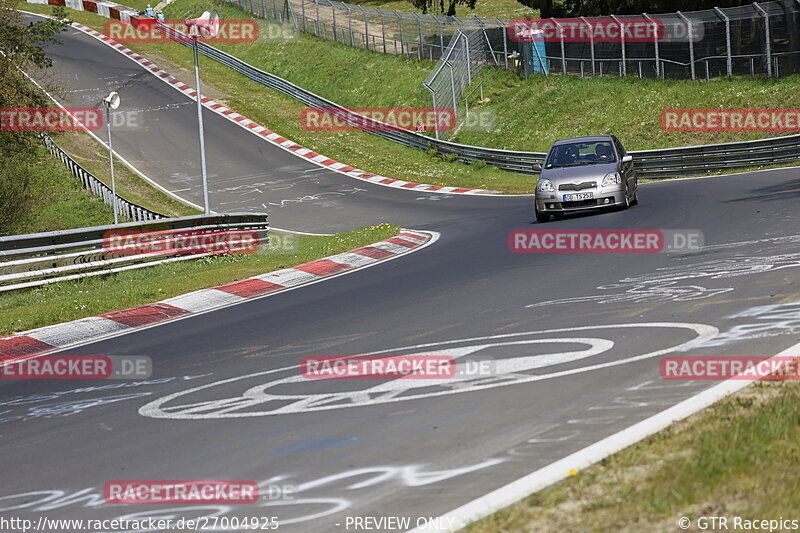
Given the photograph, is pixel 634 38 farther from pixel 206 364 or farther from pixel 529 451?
pixel 529 451

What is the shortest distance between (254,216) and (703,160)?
14.1 m

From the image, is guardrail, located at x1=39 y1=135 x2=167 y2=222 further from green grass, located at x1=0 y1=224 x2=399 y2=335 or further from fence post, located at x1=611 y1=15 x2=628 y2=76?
fence post, located at x1=611 y1=15 x2=628 y2=76

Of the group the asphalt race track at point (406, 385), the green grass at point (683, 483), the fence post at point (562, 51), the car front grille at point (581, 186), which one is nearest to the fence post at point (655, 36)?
the fence post at point (562, 51)

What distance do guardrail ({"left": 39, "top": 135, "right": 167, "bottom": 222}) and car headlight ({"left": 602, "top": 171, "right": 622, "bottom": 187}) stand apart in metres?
12.5

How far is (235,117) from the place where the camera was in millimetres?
45250

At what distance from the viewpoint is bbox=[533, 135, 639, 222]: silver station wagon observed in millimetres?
17641

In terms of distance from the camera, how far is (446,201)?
2758 centimetres

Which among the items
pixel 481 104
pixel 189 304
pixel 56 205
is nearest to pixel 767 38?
pixel 481 104

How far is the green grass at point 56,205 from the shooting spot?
31016 millimetres

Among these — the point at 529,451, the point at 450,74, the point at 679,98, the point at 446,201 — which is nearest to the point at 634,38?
the point at 679,98

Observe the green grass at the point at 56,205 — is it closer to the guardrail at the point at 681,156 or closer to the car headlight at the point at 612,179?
the guardrail at the point at 681,156

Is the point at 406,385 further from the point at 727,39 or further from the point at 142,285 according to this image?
the point at 727,39

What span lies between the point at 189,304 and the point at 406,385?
688 centimetres

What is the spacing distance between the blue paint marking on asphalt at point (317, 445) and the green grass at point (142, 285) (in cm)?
743
